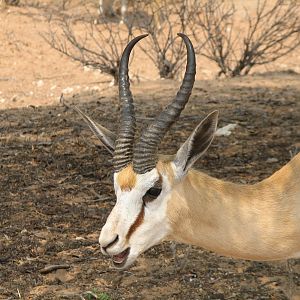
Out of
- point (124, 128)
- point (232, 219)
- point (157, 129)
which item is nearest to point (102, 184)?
point (124, 128)

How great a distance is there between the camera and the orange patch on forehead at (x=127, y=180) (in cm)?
409

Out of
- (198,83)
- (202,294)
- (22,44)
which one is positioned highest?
(202,294)

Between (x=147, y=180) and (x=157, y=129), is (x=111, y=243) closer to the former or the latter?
(x=147, y=180)

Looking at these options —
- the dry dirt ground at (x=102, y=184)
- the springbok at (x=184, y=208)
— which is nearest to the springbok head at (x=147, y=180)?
the springbok at (x=184, y=208)

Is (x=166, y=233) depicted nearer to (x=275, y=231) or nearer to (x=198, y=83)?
(x=275, y=231)

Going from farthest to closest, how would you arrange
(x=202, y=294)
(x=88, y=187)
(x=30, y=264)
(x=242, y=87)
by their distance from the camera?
(x=242, y=87), (x=88, y=187), (x=30, y=264), (x=202, y=294)

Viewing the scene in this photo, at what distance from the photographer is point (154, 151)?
4.16 meters

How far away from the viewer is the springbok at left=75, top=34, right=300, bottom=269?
409 centimetres

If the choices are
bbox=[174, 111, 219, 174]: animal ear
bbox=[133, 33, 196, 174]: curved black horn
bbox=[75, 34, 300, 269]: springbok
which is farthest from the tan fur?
bbox=[133, 33, 196, 174]: curved black horn

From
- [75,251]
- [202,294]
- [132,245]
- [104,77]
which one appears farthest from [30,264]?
[104,77]

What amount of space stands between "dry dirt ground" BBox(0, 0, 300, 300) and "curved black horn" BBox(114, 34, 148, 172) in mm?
1241

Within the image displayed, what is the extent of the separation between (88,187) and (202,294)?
2.34 meters

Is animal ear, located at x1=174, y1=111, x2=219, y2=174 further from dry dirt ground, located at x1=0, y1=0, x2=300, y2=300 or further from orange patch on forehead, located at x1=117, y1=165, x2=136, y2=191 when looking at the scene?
dry dirt ground, located at x1=0, y1=0, x2=300, y2=300

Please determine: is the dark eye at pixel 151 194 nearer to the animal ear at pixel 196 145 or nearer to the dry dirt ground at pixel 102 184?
the animal ear at pixel 196 145
